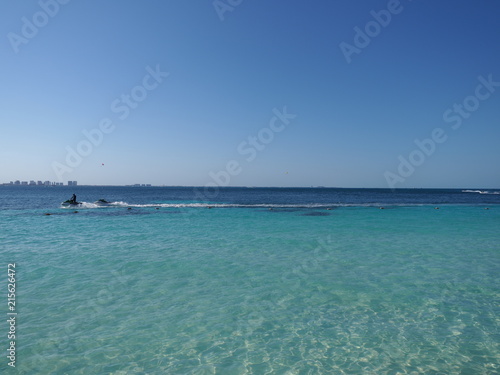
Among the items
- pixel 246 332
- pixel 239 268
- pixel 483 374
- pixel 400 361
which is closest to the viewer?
pixel 483 374

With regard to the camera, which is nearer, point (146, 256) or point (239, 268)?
point (239, 268)

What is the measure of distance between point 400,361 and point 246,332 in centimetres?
346

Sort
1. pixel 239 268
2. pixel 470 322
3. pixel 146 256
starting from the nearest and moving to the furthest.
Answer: pixel 470 322, pixel 239 268, pixel 146 256

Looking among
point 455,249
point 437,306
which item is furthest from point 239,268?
point 455,249

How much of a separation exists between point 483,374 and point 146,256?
43.7 feet

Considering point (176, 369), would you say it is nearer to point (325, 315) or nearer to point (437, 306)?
point (325, 315)

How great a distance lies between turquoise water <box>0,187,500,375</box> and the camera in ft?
19.9

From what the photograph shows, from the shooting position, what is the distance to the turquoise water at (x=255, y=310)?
6062 mm

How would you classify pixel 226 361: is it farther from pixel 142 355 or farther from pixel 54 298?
pixel 54 298

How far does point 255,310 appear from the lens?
8398 millimetres

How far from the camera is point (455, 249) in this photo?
655 inches

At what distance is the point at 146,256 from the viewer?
14.6 metres

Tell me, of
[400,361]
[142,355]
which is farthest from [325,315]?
[142,355]

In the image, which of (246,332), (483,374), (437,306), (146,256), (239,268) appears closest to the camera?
(483,374)
